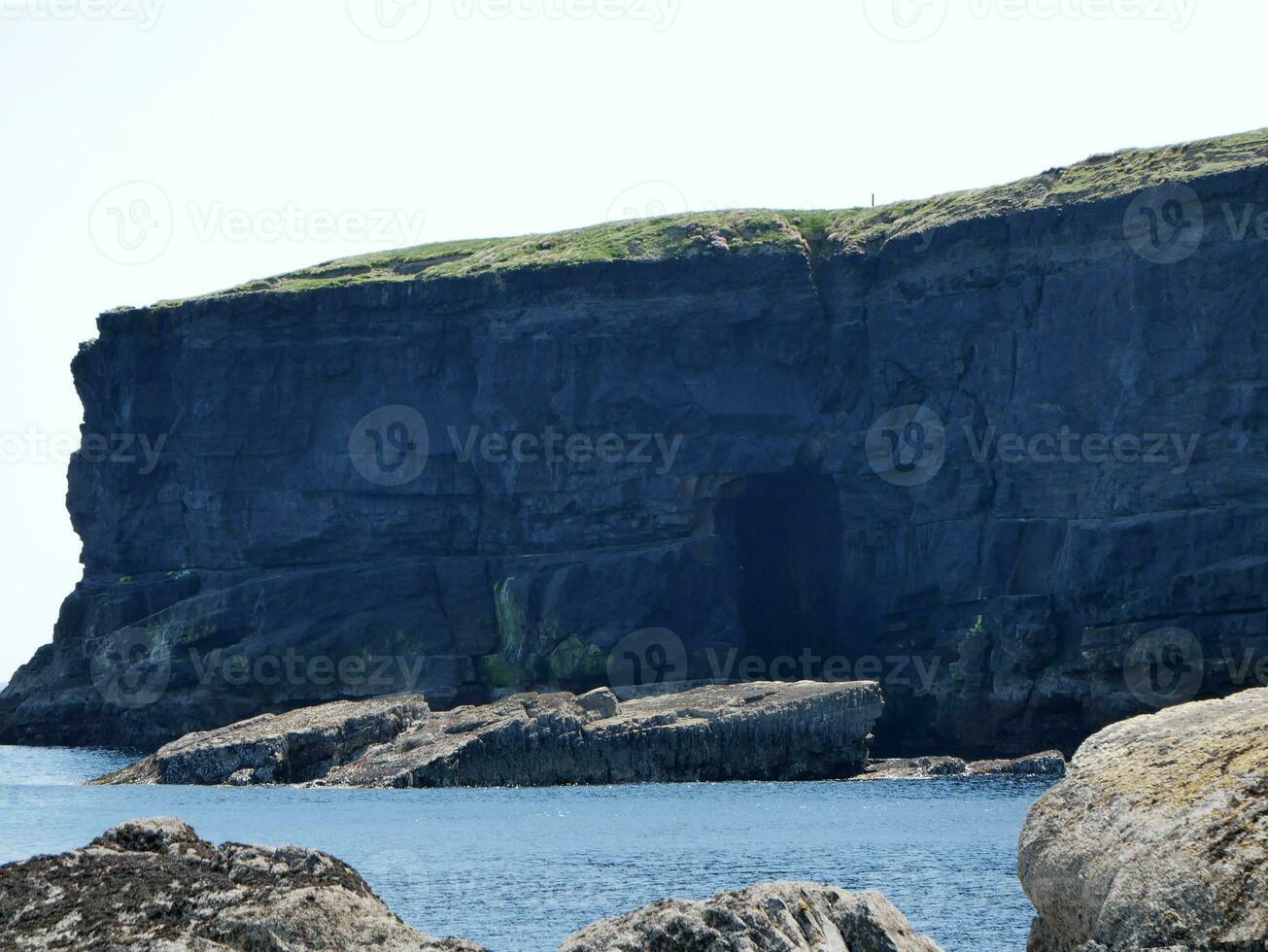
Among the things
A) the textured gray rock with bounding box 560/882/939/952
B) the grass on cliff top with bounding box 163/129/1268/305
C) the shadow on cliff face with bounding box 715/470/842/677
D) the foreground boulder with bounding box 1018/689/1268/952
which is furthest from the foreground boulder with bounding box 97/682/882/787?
the textured gray rock with bounding box 560/882/939/952

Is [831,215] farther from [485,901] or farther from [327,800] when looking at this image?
[485,901]

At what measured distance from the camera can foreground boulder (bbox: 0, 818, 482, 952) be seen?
12.6 meters

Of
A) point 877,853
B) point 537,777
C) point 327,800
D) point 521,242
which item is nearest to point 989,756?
point 537,777

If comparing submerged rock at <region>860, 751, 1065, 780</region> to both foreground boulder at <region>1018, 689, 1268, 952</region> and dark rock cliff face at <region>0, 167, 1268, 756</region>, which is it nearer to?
dark rock cliff face at <region>0, 167, 1268, 756</region>

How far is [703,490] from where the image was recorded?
10025 centimetres

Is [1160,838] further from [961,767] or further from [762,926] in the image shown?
[961,767]

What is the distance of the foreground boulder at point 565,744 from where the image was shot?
7656cm

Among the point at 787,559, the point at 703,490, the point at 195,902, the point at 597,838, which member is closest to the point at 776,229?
the point at 703,490

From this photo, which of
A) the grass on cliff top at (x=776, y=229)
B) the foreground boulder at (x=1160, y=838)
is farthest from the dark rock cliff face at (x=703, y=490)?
the foreground boulder at (x=1160, y=838)

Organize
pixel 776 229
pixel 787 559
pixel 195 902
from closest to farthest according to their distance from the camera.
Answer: pixel 195 902 < pixel 787 559 < pixel 776 229

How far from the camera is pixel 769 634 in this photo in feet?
334

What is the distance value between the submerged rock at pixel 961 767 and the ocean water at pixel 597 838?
8.49ft

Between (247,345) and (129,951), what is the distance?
103 meters

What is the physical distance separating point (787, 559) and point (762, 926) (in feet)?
302
